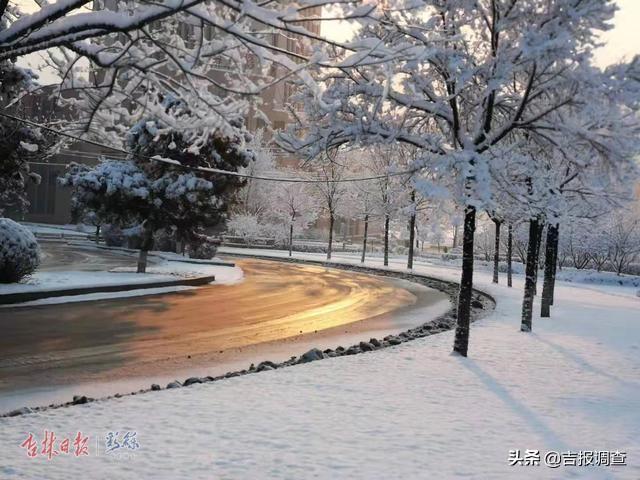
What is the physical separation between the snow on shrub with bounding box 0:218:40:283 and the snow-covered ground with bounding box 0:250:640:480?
1049 centimetres

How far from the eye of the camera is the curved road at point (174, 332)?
27.2ft

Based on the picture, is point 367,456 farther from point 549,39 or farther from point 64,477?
point 549,39

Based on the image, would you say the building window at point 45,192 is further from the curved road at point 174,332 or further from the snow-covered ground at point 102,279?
the curved road at point 174,332

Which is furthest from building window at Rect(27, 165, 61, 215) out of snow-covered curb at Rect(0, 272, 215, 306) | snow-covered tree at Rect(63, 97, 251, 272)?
snow-covered curb at Rect(0, 272, 215, 306)

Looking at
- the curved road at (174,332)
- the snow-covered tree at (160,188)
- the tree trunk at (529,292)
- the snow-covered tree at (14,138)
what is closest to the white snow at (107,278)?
the snow-covered tree at (160,188)

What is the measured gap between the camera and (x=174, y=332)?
12.0 m

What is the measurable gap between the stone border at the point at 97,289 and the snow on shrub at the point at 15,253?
3.41ft

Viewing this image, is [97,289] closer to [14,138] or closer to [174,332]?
[14,138]

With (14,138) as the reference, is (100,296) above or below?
below

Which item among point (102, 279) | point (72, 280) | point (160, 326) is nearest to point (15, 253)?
point (72, 280)

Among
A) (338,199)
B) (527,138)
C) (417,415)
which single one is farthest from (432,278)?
(417,415)

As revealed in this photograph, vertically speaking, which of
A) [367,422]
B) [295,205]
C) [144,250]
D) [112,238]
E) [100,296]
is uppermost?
[295,205]

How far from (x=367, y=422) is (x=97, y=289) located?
13.3 meters

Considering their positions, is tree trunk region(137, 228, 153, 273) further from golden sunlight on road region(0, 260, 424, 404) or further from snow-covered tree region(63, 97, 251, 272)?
golden sunlight on road region(0, 260, 424, 404)
